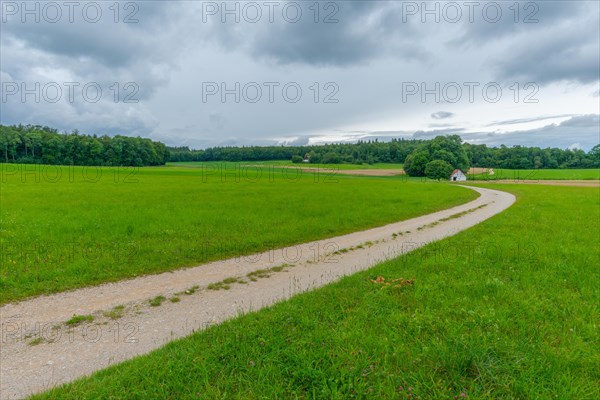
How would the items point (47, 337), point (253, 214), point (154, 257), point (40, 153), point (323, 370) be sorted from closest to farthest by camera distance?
point (323, 370)
point (47, 337)
point (154, 257)
point (253, 214)
point (40, 153)

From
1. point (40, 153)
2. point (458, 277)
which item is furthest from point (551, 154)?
point (40, 153)

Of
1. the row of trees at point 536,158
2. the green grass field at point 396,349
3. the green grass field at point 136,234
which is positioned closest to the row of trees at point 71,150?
the green grass field at point 136,234

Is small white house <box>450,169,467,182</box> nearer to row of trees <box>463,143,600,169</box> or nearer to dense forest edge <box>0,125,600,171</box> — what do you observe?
dense forest edge <box>0,125,600,171</box>

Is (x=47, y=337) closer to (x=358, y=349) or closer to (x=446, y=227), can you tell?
(x=358, y=349)

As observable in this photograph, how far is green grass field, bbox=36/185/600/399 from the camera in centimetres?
380

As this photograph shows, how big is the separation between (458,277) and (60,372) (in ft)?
28.0

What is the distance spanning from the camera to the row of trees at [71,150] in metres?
104

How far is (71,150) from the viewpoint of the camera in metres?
111

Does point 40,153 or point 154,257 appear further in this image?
point 40,153

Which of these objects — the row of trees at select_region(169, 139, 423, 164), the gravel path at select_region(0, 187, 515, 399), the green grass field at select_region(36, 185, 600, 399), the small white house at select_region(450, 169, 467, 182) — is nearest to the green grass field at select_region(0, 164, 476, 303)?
the gravel path at select_region(0, 187, 515, 399)

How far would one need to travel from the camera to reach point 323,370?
162 inches

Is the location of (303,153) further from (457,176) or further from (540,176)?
(540,176)

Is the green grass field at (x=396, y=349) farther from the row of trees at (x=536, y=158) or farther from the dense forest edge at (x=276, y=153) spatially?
the row of trees at (x=536, y=158)

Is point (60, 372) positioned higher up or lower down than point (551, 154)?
lower down
